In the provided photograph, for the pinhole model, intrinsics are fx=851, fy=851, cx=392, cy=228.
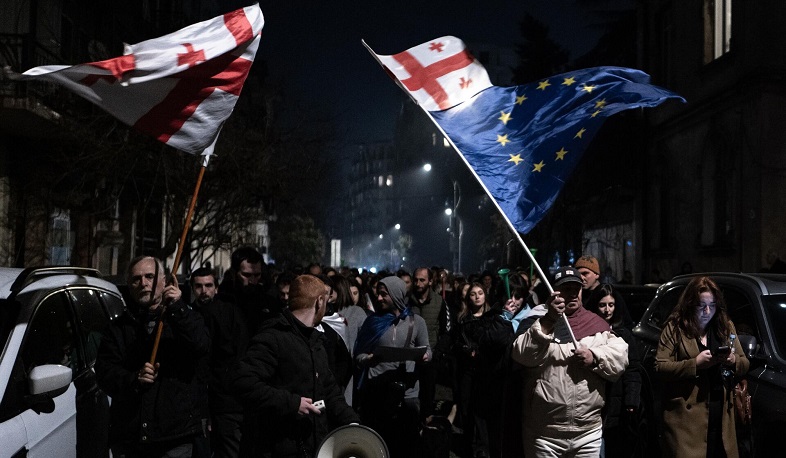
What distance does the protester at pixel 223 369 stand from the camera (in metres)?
6.67

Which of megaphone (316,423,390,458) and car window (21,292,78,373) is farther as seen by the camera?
car window (21,292,78,373)

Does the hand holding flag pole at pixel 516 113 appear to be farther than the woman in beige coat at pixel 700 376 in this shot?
Yes

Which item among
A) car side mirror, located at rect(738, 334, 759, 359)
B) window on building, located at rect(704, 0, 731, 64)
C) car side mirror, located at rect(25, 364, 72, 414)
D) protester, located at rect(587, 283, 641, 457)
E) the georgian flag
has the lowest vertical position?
protester, located at rect(587, 283, 641, 457)

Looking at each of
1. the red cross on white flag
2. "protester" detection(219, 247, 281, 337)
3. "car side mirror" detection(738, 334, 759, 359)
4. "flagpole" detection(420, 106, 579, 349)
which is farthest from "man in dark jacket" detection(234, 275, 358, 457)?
"car side mirror" detection(738, 334, 759, 359)

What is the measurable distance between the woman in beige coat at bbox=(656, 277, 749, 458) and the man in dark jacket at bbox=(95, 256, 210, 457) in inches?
134

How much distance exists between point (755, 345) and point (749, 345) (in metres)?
0.11

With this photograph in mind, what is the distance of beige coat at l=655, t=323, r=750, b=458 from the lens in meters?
6.14

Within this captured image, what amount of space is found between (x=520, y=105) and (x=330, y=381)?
3.30 m

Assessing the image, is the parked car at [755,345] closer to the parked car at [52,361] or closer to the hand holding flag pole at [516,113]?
the hand holding flag pole at [516,113]

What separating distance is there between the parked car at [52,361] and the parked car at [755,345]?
4.46 m

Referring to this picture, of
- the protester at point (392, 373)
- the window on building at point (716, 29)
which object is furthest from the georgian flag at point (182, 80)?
the window on building at point (716, 29)

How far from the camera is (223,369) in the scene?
6723 mm

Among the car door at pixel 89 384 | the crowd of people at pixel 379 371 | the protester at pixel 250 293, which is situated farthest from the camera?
the protester at pixel 250 293

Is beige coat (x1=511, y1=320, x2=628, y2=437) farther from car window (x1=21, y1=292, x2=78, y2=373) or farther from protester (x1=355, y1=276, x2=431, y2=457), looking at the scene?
car window (x1=21, y1=292, x2=78, y2=373)
